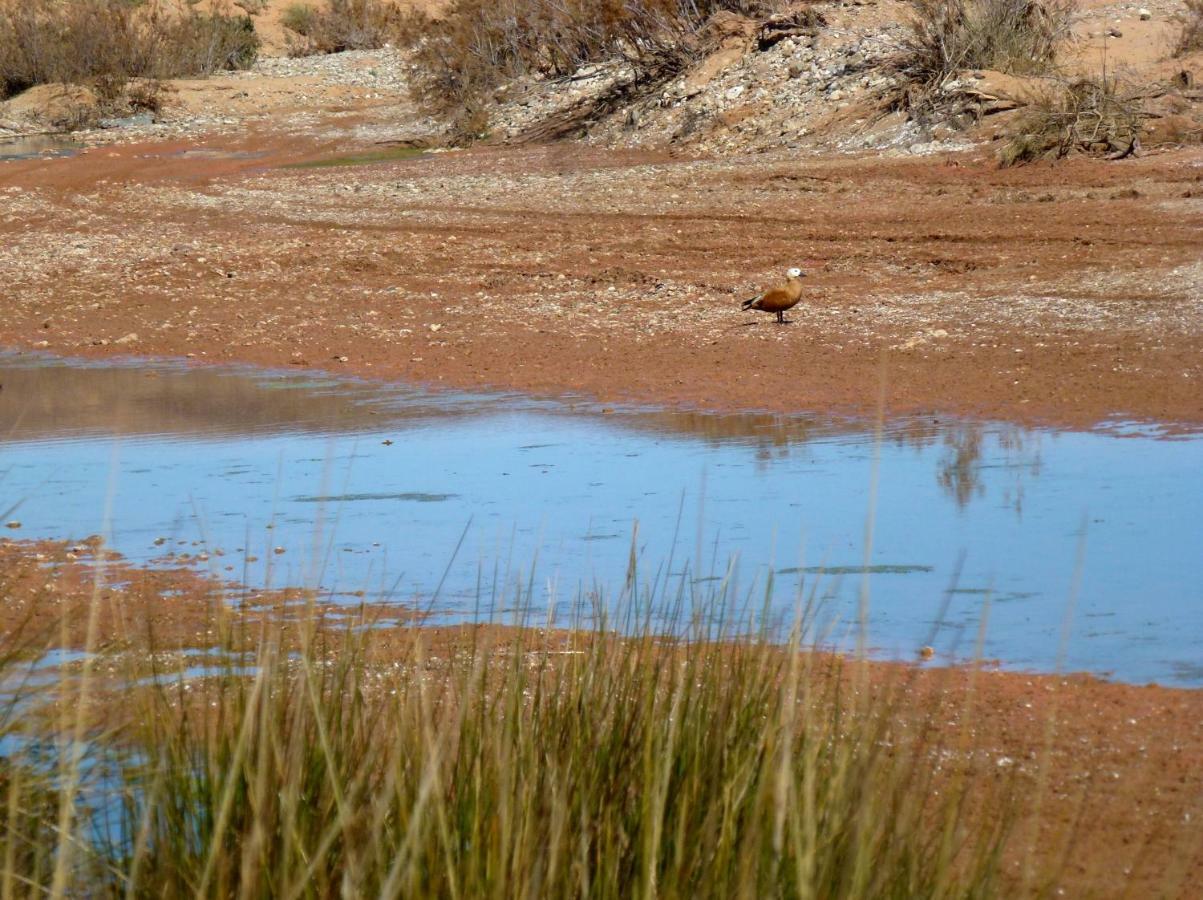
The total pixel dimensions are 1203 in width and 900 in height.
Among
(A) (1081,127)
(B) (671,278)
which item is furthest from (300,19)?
(B) (671,278)

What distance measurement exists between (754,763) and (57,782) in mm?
1527

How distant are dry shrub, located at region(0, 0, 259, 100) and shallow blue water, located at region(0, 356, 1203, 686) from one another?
2951 centimetres

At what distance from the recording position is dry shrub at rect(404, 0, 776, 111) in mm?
28266

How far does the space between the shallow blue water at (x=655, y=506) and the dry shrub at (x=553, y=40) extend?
58.2 feet

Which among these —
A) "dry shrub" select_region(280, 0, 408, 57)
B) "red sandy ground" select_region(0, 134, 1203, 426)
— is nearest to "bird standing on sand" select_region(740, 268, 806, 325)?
"red sandy ground" select_region(0, 134, 1203, 426)

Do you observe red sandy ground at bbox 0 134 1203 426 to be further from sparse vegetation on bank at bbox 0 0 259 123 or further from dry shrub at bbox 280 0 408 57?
dry shrub at bbox 280 0 408 57

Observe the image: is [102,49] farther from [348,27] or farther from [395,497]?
[395,497]

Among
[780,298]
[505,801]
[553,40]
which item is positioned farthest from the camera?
[553,40]

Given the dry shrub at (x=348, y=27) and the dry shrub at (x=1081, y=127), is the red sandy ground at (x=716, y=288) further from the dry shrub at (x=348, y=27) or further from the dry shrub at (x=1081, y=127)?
the dry shrub at (x=348, y=27)

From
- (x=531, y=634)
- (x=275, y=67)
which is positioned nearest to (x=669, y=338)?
(x=531, y=634)

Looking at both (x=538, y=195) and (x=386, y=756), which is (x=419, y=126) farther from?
(x=386, y=756)

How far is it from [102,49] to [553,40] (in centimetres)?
1305

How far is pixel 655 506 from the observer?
27.3 feet

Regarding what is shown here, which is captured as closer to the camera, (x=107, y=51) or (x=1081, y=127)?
(x=1081, y=127)
